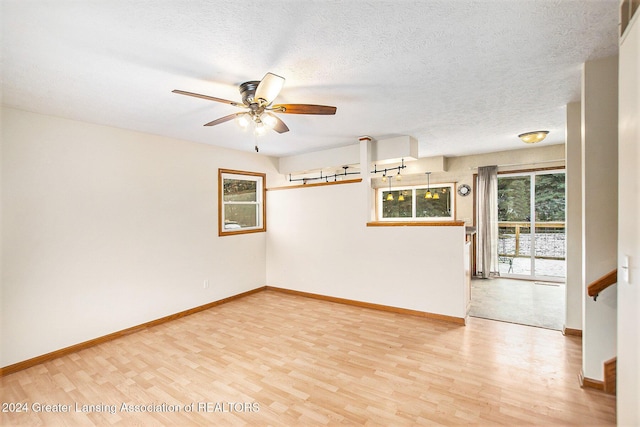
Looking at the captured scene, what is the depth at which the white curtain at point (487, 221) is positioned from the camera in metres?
5.67

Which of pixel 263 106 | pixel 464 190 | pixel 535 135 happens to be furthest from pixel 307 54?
pixel 464 190

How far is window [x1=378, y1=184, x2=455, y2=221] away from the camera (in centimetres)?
626

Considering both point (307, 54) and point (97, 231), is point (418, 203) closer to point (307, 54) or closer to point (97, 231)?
point (307, 54)

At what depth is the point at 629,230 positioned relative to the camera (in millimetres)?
1318

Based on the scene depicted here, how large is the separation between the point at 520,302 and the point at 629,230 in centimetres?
358

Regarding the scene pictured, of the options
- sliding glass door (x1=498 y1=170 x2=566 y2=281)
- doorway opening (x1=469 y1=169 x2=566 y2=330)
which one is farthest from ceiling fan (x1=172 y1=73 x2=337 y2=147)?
sliding glass door (x1=498 y1=170 x2=566 y2=281)

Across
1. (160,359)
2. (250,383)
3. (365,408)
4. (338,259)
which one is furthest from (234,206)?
(365,408)

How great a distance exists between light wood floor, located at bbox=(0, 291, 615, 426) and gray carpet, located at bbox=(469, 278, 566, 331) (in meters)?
0.32

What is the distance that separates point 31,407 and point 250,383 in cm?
165

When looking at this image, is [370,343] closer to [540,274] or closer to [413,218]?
[413,218]

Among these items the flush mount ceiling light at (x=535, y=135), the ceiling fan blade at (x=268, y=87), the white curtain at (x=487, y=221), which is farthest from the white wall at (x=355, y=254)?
the white curtain at (x=487, y=221)

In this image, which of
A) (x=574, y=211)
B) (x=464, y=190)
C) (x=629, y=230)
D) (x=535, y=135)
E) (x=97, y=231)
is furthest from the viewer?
(x=464, y=190)

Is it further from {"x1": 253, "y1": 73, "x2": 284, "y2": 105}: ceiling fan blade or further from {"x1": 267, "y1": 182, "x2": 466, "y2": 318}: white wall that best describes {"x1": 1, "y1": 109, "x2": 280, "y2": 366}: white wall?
{"x1": 253, "y1": 73, "x2": 284, "y2": 105}: ceiling fan blade

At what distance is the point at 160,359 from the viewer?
9.16 feet
